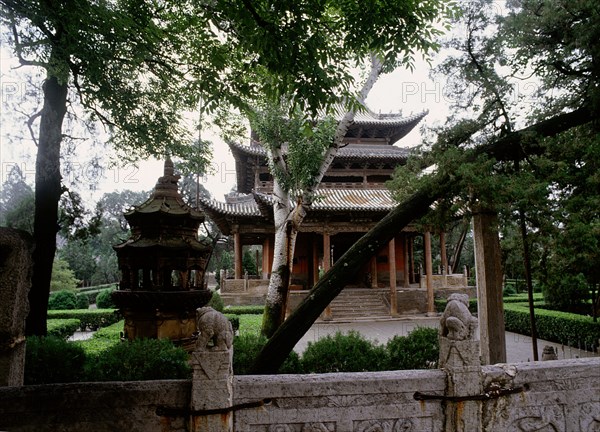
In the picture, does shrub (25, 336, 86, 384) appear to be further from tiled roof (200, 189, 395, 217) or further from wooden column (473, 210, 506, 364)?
tiled roof (200, 189, 395, 217)

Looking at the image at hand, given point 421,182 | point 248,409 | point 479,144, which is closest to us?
point 248,409

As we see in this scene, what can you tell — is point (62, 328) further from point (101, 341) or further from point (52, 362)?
point (52, 362)

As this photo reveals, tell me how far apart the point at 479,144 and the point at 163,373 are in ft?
19.0

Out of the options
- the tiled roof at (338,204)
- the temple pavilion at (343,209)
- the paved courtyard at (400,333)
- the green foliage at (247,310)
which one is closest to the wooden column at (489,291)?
the paved courtyard at (400,333)

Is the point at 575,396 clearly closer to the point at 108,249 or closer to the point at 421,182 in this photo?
the point at 421,182

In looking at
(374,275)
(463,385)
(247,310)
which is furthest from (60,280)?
(463,385)

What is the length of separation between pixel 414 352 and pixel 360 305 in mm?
11602

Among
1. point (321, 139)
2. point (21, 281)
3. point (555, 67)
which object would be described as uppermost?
point (555, 67)

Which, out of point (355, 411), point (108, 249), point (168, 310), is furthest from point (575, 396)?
point (108, 249)

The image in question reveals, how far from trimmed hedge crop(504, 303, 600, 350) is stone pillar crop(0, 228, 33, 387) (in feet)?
39.0

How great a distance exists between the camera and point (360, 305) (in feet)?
55.6

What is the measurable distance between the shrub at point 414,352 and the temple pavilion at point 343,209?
401 inches

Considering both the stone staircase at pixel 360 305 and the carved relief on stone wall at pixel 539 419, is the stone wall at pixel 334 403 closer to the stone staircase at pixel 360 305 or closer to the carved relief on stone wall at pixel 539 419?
the carved relief on stone wall at pixel 539 419

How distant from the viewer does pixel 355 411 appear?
3.14m
